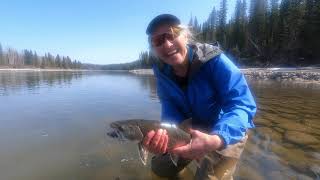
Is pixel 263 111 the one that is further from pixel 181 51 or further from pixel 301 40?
pixel 301 40

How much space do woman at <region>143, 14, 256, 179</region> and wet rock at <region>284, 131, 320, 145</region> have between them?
4655 mm

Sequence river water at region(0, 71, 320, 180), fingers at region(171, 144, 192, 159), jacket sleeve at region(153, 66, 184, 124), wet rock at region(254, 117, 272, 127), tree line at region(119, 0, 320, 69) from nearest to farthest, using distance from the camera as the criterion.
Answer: fingers at region(171, 144, 192, 159) < jacket sleeve at region(153, 66, 184, 124) < river water at region(0, 71, 320, 180) < wet rock at region(254, 117, 272, 127) < tree line at region(119, 0, 320, 69)

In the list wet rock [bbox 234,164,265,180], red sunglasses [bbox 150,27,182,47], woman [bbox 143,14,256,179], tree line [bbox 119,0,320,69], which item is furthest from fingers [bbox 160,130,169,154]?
tree line [bbox 119,0,320,69]

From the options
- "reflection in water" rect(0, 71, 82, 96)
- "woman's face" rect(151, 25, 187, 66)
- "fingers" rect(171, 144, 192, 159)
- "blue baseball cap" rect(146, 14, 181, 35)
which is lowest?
"reflection in water" rect(0, 71, 82, 96)

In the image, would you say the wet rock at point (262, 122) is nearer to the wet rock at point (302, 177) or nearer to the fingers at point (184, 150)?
the wet rock at point (302, 177)

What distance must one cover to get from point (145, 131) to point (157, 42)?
1.15 meters

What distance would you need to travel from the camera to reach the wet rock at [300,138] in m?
7.71

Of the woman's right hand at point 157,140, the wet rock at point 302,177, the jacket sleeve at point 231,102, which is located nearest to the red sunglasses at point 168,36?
the jacket sleeve at point 231,102

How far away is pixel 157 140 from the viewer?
2.92 metres

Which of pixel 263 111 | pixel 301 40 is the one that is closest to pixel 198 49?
pixel 263 111

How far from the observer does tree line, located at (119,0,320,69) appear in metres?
57.7

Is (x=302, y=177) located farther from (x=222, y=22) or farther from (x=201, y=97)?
(x=222, y=22)

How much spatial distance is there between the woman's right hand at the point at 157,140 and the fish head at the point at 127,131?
4.2 inches

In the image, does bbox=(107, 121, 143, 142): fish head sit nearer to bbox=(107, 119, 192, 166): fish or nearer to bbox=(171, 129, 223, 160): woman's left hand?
bbox=(107, 119, 192, 166): fish
